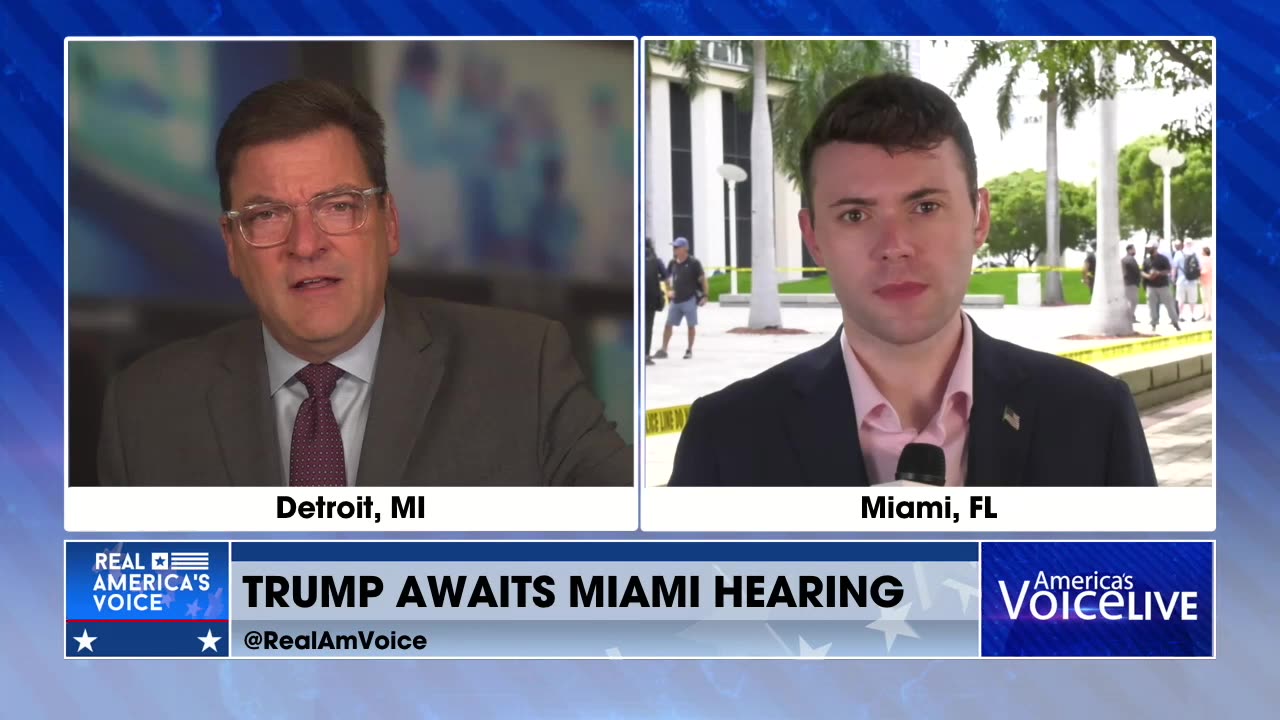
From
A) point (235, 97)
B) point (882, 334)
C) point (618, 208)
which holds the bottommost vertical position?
point (882, 334)

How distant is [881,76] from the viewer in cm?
494

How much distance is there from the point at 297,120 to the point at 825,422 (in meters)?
2.42

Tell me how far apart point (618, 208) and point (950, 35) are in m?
1.46

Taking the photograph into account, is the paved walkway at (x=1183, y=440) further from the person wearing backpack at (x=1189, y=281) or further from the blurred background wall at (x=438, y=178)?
the blurred background wall at (x=438, y=178)

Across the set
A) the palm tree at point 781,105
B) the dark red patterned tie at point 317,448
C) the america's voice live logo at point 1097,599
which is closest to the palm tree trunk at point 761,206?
the palm tree at point 781,105

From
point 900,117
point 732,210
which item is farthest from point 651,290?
point 900,117

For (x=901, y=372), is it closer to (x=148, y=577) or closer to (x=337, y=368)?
(x=337, y=368)

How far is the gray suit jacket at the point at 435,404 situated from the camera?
5.06 m

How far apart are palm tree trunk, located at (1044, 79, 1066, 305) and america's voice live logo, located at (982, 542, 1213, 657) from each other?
3.35ft

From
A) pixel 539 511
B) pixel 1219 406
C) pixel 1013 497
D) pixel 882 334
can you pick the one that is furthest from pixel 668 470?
pixel 1219 406

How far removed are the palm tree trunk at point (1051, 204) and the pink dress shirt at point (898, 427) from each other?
1.46 feet

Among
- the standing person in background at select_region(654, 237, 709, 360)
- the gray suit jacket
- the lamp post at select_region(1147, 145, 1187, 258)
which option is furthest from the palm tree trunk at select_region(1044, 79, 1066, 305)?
the gray suit jacket

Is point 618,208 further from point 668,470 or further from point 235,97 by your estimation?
point 235,97

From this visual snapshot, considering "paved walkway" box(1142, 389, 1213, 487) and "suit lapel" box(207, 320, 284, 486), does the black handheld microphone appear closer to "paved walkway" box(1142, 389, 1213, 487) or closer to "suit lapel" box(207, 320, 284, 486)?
"paved walkway" box(1142, 389, 1213, 487)
